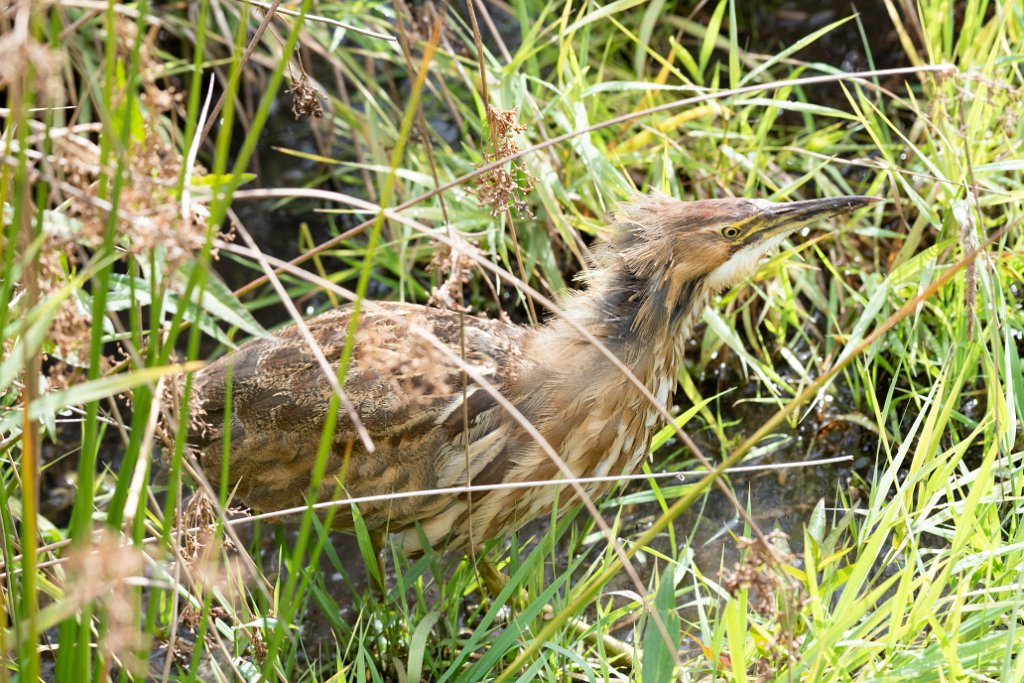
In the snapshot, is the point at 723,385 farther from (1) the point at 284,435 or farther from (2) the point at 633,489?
(1) the point at 284,435

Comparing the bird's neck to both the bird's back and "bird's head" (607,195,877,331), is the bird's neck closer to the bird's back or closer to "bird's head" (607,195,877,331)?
"bird's head" (607,195,877,331)

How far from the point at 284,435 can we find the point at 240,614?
0.36 m

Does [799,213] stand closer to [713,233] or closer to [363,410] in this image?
[713,233]

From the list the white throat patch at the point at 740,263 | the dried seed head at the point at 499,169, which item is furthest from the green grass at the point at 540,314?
the white throat patch at the point at 740,263

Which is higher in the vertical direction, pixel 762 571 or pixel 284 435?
pixel 762 571

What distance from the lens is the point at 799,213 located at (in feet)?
7.41

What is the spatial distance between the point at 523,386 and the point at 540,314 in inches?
37.2

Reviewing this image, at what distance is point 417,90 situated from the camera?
4.16 feet

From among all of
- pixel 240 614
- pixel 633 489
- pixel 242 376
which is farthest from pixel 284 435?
pixel 633 489

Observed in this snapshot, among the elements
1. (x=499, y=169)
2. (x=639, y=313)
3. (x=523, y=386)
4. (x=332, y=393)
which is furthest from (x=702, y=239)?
(x=332, y=393)

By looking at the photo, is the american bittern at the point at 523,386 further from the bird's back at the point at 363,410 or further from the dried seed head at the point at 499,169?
the dried seed head at the point at 499,169

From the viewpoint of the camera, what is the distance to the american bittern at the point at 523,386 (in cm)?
226

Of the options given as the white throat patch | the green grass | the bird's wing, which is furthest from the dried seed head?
the white throat patch

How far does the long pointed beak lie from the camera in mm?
2234
